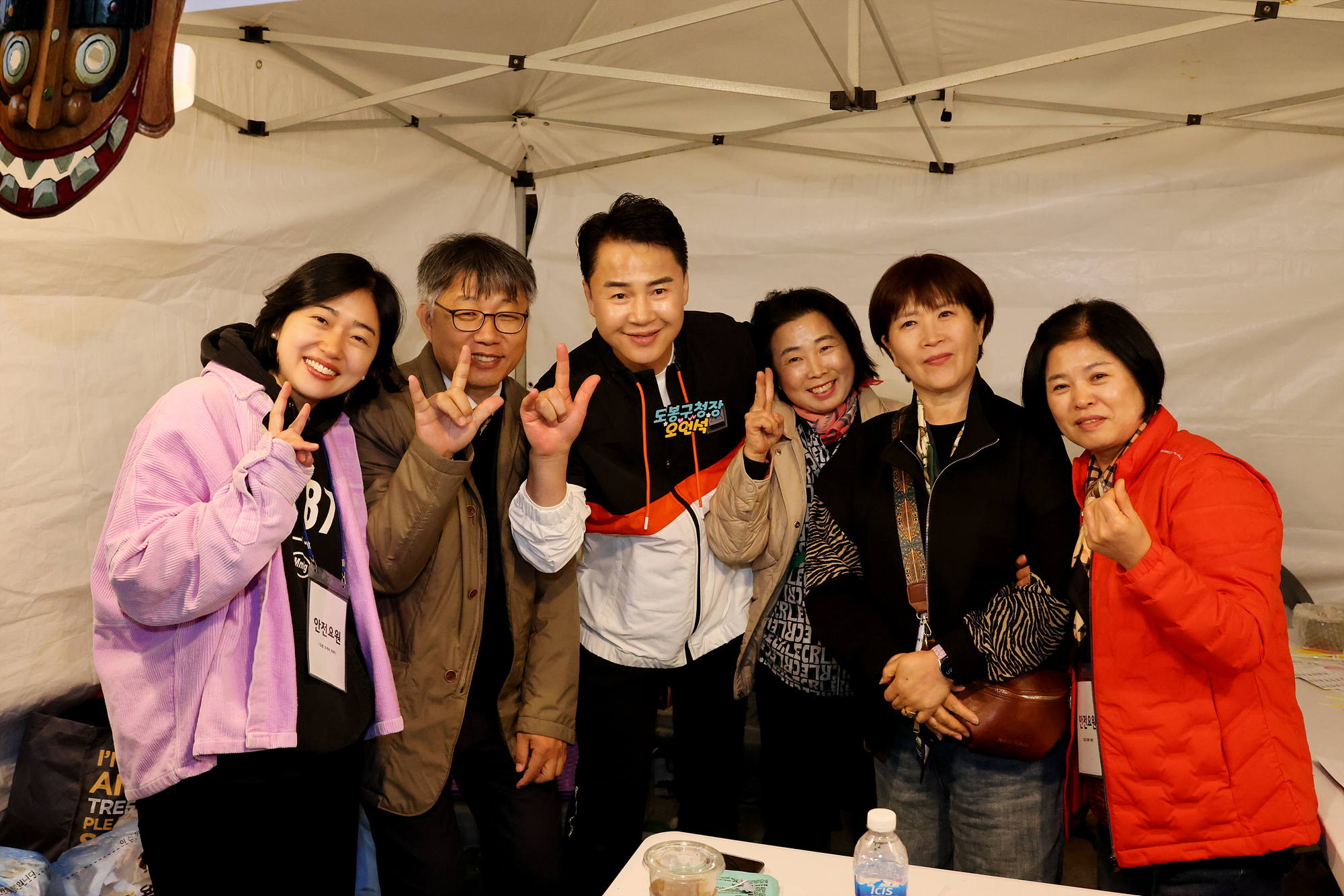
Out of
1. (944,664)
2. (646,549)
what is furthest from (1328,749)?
(646,549)

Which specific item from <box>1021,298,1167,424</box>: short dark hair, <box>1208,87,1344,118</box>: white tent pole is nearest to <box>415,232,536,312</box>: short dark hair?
<box>1021,298,1167,424</box>: short dark hair

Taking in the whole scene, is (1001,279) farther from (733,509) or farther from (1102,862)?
(1102,862)

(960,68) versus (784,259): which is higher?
(960,68)

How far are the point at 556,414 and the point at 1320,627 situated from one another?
2.53 m

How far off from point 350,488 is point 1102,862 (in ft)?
5.58

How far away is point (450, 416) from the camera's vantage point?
1805 mm

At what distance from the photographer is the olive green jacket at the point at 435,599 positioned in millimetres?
1849

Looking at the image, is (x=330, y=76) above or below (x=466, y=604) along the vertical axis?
above

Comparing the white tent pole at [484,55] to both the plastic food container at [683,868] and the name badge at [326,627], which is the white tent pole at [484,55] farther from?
the plastic food container at [683,868]

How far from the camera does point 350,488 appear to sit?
1.86 meters

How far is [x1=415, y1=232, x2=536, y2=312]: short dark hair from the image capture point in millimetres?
2055

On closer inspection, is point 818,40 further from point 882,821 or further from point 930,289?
point 882,821

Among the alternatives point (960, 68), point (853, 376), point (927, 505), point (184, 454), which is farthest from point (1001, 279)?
point (184, 454)

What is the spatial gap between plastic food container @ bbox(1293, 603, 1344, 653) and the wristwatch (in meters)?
1.77
